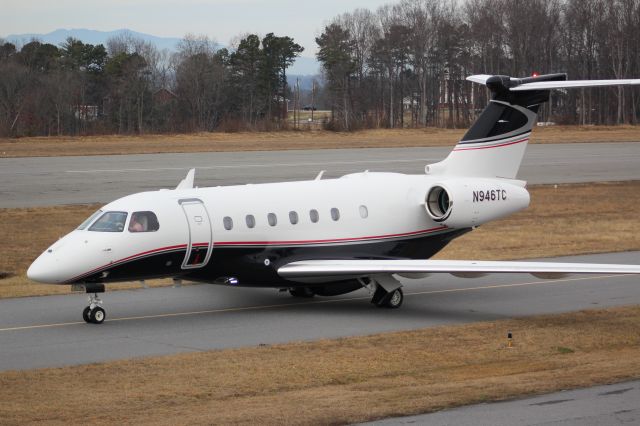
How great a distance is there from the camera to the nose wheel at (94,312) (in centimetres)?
1959

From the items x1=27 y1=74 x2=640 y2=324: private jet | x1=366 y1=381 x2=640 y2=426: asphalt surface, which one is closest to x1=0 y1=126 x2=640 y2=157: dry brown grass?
x1=27 y1=74 x2=640 y2=324: private jet

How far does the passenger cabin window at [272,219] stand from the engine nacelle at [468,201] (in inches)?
145

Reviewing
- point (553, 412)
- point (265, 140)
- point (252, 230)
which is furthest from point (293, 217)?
point (265, 140)

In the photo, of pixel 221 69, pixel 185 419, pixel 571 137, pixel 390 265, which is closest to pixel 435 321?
pixel 390 265

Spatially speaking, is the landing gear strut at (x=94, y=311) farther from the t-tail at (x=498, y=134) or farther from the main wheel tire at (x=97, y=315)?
the t-tail at (x=498, y=134)

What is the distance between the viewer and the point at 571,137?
8025cm

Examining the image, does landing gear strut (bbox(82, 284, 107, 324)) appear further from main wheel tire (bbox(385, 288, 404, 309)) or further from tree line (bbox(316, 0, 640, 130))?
tree line (bbox(316, 0, 640, 130))

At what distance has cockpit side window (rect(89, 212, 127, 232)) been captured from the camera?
19.5 m

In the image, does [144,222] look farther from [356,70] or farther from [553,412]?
[356,70]

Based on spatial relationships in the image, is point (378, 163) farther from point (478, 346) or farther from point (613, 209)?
point (478, 346)

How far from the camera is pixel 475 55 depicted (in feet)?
385

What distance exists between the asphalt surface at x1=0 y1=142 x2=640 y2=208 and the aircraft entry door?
20.1 m

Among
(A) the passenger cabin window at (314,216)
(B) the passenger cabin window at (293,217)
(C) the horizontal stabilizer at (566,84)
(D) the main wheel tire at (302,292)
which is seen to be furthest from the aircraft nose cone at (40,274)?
(C) the horizontal stabilizer at (566,84)

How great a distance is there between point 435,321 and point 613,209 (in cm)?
2085
